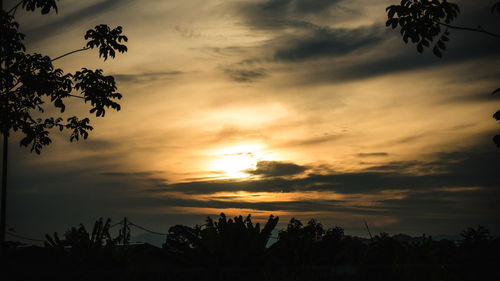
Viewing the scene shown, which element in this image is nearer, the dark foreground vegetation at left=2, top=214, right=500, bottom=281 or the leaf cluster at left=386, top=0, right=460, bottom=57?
the leaf cluster at left=386, top=0, right=460, bottom=57

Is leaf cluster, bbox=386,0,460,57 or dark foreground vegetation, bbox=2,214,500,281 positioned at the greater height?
leaf cluster, bbox=386,0,460,57

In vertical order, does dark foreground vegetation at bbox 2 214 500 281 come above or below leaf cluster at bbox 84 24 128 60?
below

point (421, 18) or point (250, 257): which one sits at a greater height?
point (421, 18)

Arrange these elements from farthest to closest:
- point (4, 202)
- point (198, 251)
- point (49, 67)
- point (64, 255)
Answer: point (4, 202) < point (198, 251) < point (64, 255) < point (49, 67)

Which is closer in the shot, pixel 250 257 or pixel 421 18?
pixel 421 18

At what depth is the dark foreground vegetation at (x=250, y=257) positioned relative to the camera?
49.7 ft

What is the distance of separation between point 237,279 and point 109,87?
7577 millimetres

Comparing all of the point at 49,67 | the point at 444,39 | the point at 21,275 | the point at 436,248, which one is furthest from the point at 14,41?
the point at 436,248

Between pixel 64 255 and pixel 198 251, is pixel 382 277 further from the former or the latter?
pixel 64 255

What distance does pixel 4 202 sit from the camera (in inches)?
821

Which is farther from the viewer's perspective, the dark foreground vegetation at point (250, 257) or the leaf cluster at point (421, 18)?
the dark foreground vegetation at point (250, 257)

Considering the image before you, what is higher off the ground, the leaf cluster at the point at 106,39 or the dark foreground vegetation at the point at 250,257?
the leaf cluster at the point at 106,39

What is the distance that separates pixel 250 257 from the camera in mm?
18547

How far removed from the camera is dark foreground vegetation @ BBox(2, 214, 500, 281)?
596 inches
